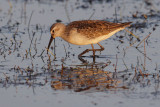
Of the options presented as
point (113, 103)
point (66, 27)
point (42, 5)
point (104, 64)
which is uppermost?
point (42, 5)

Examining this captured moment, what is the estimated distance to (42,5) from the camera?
16688 millimetres

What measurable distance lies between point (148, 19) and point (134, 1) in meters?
3.45

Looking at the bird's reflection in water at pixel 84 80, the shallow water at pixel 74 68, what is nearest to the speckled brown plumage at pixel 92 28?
the shallow water at pixel 74 68

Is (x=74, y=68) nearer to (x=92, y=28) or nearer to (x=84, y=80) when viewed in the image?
(x=84, y=80)

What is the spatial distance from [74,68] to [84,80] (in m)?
1.16

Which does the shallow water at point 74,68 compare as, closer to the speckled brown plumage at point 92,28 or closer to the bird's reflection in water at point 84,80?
the bird's reflection in water at point 84,80

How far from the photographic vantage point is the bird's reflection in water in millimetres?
7367

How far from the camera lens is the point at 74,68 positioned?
29.3ft

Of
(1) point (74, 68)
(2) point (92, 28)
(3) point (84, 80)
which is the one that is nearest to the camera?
(3) point (84, 80)

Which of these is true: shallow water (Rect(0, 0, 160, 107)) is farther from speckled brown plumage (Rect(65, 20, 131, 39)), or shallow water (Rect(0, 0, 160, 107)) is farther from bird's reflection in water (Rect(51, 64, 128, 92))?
speckled brown plumage (Rect(65, 20, 131, 39))

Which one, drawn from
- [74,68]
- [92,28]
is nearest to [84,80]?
[74,68]

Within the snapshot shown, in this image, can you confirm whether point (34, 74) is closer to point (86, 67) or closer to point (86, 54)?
point (86, 67)

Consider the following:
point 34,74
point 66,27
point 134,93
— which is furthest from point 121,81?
point 66,27

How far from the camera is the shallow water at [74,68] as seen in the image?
6.84m
